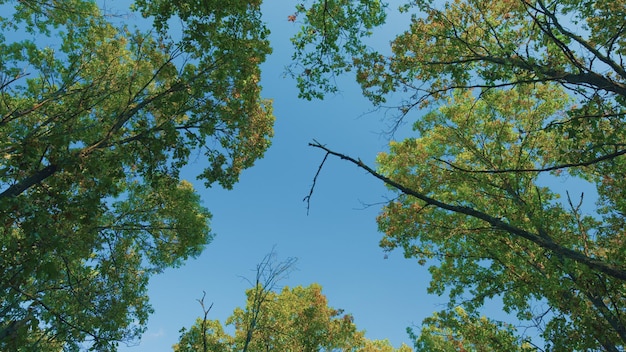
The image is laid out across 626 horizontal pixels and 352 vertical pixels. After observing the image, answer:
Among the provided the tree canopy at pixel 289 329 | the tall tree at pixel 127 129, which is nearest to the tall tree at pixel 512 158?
the tall tree at pixel 127 129

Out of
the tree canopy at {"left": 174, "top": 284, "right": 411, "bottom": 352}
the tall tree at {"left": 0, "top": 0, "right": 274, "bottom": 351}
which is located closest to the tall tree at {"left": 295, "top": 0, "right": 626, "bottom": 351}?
the tall tree at {"left": 0, "top": 0, "right": 274, "bottom": 351}

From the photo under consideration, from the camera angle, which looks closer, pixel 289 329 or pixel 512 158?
pixel 512 158

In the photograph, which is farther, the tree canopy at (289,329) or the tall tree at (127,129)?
the tree canopy at (289,329)

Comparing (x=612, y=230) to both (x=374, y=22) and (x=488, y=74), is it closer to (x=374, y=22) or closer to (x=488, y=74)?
(x=488, y=74)

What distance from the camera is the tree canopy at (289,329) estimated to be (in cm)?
1577

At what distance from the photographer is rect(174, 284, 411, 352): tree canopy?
1577 centimetres

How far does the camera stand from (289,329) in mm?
16453

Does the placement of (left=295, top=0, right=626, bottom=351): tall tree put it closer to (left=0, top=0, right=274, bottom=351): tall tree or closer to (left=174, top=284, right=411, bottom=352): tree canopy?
(left=0, top=0, right=274, bottom=351): tall tree

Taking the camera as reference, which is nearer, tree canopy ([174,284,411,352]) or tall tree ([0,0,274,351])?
tall tree ([0,0,274,351])

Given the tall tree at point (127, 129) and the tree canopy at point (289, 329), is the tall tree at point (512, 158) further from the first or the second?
the tree canopy at point (289, 329)

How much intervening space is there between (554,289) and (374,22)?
715cm

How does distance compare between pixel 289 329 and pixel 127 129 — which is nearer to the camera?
pixel 127 129

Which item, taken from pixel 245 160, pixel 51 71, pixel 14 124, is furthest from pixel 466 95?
pixel 14 124

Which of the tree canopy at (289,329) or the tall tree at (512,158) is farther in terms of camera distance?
the tree canopy at (289,329)
